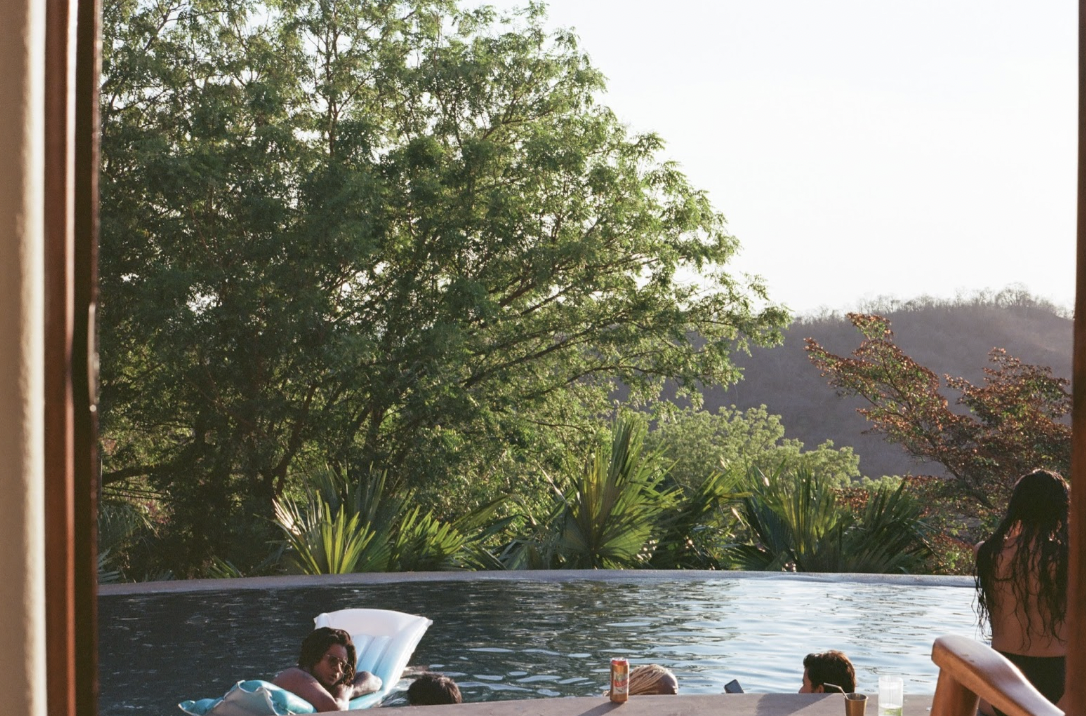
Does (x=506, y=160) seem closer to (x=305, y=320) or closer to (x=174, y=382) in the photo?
(x=305, y=320)

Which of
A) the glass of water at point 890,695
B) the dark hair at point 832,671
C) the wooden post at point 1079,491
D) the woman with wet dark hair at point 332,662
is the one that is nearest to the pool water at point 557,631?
the woman with wet dark hair at point 332,662

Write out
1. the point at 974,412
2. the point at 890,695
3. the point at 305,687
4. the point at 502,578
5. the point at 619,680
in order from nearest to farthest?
1. the point at 890,695
2. the point at 619,680
3. the point at 305,687
4. the point at 502,578
5. the point at 974,412

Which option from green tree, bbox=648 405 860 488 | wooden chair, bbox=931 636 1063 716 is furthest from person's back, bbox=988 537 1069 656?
green tree, bbox=648 405 860 488

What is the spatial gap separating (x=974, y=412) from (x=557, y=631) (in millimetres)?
8045

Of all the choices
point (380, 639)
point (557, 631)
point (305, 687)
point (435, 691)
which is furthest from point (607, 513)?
point (435, 691)

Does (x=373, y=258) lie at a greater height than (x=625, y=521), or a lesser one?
greater

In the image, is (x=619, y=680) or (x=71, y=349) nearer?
(x=71, y=349)

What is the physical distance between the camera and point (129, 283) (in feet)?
46.6

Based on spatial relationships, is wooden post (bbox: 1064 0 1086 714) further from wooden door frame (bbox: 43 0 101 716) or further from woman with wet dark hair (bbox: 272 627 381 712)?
woman with wet dark hair (bbox: 272 627 381 712)

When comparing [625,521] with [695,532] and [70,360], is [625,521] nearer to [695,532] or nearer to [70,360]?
[695,532]

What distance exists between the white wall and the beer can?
11.6ft

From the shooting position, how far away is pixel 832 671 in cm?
511

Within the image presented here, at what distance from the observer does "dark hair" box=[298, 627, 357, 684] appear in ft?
19.5

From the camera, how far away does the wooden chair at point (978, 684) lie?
4.39 feet
